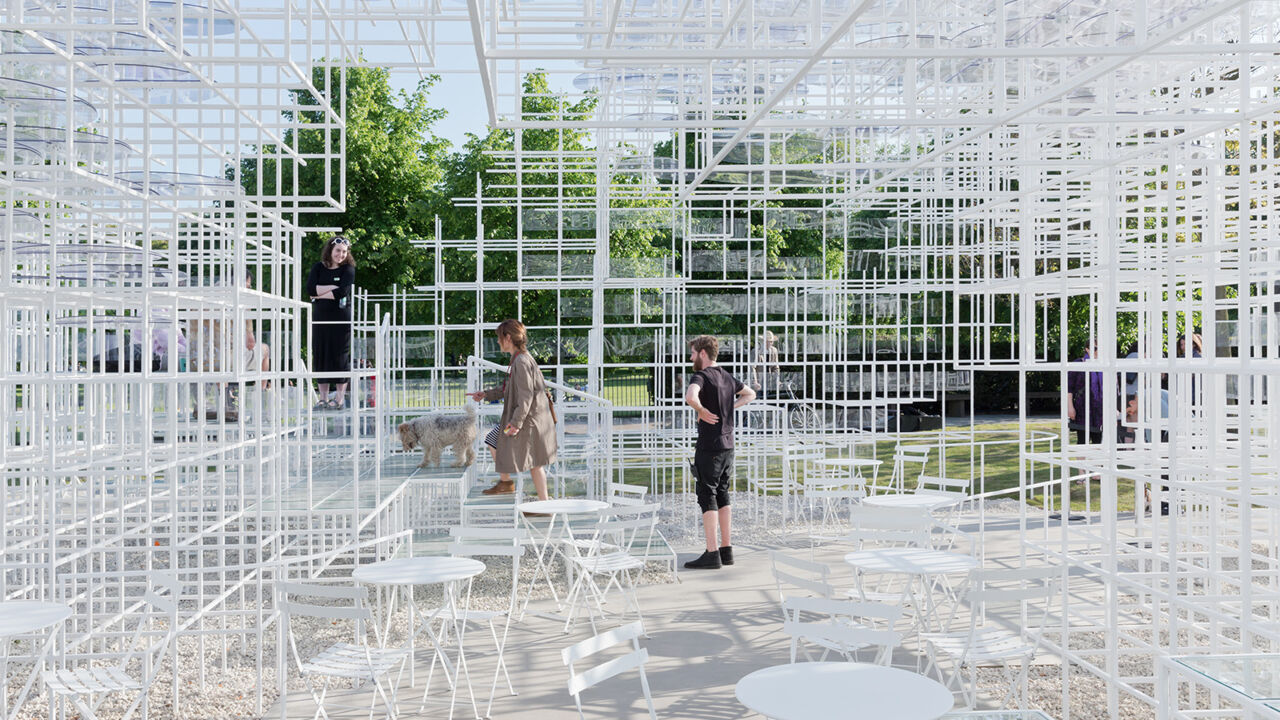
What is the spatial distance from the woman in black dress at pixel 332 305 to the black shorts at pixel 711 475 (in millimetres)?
3402

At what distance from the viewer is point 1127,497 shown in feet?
46.2

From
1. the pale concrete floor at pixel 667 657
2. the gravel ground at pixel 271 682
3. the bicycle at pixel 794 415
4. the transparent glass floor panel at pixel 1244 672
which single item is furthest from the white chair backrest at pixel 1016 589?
the bicycle at pixel 794 415

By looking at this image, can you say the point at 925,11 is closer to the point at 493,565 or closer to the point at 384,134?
the point at 493,565

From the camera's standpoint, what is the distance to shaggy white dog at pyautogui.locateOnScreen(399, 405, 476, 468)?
32.0 ft

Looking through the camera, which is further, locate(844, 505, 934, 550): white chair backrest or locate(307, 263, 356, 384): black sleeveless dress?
locate(307, 263, 356, 384): black sleeveless dress

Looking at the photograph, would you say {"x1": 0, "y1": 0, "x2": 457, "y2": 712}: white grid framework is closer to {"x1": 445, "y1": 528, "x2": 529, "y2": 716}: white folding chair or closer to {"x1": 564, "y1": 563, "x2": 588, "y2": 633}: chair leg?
{"x1": 445, "y1": 528, "x2": 529, "y2": 716}: white folding chair

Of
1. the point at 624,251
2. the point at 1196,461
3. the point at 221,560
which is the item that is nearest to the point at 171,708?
the point at 221,560

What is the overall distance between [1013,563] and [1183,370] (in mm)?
4582

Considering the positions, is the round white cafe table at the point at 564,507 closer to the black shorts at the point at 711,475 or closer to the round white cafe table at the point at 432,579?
the black shorts at the point at 711,475

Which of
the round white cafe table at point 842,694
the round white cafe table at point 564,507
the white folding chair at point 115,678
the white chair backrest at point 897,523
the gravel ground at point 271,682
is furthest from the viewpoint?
the round white cafe table at point 564,507

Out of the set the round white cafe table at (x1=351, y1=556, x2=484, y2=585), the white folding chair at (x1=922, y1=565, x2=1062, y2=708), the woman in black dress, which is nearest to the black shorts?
the round white cafe table at (x1=351, y1=556, x2=484, y2=585)

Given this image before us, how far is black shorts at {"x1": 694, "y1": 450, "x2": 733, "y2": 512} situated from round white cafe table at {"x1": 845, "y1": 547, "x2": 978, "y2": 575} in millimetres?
2352

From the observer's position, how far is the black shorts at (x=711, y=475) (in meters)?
8.69

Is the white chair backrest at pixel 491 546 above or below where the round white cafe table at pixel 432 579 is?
above
